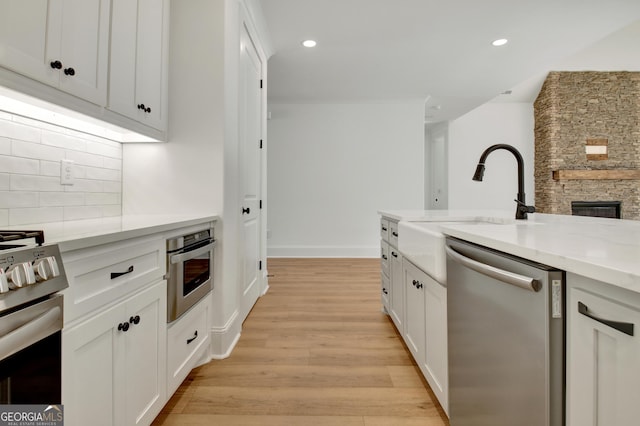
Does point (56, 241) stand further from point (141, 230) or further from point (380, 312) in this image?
point (380, 312)

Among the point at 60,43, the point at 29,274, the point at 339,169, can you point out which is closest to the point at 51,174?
the point at 60,43

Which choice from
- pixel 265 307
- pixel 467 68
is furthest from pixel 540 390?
pixel 467 68

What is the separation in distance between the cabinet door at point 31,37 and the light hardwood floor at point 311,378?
1457 millimetres

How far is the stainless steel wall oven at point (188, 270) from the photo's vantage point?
57.2 inches

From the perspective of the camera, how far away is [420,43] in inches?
141

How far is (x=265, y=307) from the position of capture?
296 centimetres

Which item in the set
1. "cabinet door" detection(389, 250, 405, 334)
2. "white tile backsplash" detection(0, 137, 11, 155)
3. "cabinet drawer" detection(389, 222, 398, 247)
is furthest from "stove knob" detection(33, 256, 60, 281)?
"cabinet drawer" detection(389, 222, 398, 247)

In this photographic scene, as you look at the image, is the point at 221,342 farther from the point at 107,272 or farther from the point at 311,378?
the point at 107,272

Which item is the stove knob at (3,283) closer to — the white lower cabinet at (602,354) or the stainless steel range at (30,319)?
the stainless steel range at (30,319)

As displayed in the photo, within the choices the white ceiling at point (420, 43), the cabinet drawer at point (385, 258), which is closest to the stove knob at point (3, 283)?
the cabinet drawer at point (385, 258)

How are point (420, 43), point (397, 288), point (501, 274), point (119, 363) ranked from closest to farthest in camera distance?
1. point (501, 274)
2. point (119, 363)
3. point (397, 288)
4. point (420, 43)

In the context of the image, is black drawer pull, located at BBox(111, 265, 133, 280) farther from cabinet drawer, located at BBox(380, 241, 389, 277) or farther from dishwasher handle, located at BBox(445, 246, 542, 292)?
cabinet drawer, located at BBox(380, 241, 389, 277)

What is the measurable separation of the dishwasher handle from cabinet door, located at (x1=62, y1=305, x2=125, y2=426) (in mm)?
1177

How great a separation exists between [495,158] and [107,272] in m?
8.64
